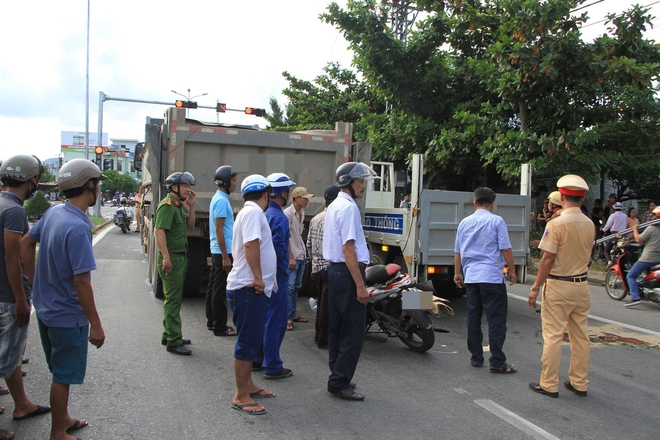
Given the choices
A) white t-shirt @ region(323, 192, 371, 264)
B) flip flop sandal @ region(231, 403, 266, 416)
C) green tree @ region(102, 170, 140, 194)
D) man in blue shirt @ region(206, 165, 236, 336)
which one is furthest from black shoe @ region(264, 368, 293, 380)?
green tree @ region(102, 170, 140, 194)

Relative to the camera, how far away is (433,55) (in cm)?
1523

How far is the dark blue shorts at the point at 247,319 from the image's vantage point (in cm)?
403

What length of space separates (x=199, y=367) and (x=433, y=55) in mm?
12466

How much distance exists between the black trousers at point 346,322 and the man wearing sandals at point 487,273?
1540 mm

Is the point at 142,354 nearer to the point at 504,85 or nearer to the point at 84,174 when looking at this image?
the point at 84,174

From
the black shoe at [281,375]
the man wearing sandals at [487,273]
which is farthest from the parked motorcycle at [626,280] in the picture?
the black shoe at [281,375]

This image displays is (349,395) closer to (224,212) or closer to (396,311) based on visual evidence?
(396,311)

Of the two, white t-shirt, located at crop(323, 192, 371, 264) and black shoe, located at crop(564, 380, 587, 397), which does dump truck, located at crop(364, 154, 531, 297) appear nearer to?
black shoe, located at crop(564, 380, 587, 397)

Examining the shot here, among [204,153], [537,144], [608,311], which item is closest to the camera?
[204,153]

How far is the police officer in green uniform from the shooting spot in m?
5.44

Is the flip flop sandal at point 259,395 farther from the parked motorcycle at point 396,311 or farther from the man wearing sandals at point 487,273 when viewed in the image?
the man wearing sandals at point 487,273

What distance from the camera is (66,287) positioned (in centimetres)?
328

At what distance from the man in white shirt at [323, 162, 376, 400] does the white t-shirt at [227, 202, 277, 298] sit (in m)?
0.49

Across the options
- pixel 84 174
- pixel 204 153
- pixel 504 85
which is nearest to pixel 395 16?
pixel 504 85
